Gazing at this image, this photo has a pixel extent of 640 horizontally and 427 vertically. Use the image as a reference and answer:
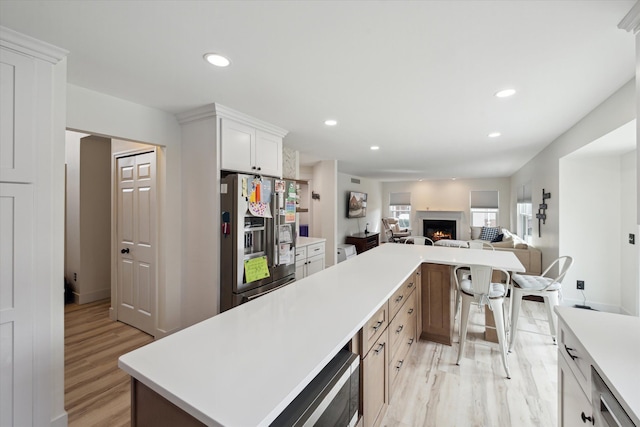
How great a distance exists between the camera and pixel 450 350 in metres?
2.65

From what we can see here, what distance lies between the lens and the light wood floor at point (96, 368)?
1.87 metres

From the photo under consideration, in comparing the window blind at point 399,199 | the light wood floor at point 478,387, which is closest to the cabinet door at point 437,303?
the light wood floor at point 478,387

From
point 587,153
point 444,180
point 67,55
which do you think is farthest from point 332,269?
point 444,180

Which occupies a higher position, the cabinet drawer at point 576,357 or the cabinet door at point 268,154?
the cabinet door at point 268,154

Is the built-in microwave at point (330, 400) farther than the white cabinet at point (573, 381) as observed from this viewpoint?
No

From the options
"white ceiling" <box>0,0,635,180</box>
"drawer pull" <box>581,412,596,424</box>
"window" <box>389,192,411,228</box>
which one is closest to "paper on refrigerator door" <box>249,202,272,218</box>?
"white ceiling" <box>0,0,635,180</box>

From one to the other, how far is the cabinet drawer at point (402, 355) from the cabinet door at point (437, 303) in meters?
0.27

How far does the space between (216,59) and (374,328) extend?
1924 millimetres

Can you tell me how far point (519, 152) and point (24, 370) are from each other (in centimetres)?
627

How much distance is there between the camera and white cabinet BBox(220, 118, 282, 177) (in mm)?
2637

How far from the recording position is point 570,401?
1.27m

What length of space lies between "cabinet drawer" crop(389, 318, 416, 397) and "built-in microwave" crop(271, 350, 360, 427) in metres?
0.69

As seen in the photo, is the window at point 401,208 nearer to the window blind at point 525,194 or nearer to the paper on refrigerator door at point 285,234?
the window blind at point 525,194

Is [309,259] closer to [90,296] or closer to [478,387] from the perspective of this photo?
[478,387]
